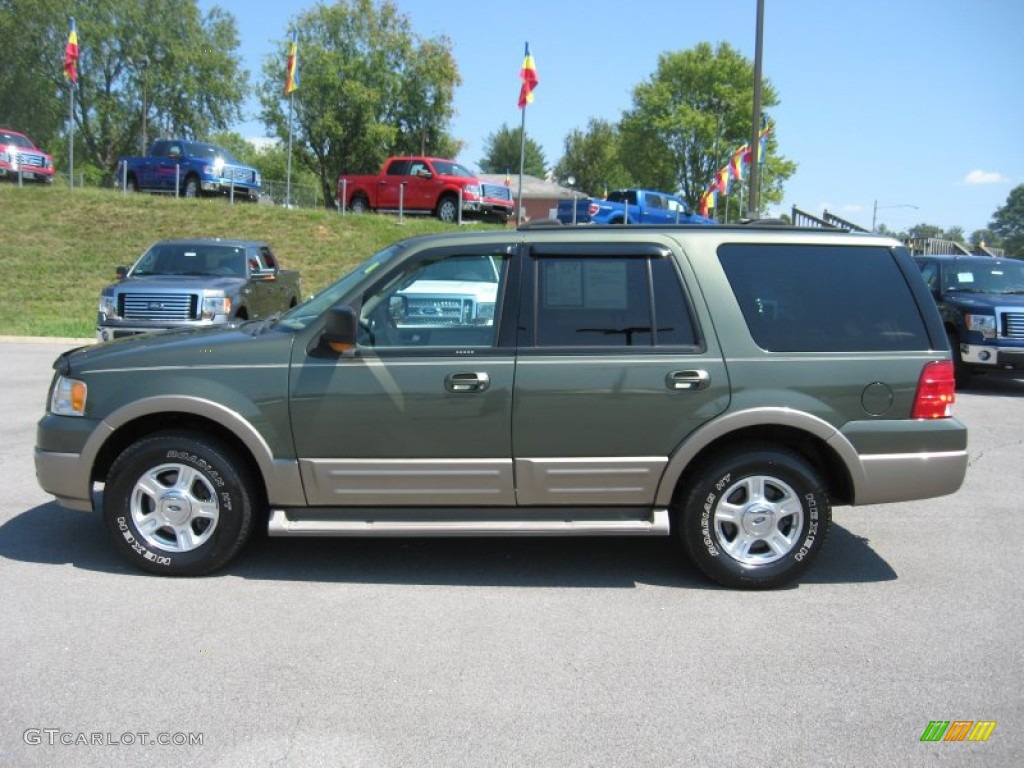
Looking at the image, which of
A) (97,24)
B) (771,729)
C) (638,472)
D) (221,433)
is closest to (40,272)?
(221,433)

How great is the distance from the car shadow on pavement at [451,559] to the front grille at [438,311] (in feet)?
4.50

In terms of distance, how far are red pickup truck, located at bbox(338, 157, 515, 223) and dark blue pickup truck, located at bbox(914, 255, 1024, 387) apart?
15073 mm

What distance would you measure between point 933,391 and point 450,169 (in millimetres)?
23404

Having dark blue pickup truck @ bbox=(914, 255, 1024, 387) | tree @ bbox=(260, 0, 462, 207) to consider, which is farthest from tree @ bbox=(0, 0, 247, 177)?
dark blue pickup truck @ bbox=(914, 255, 1024, 387)

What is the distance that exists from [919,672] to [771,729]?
907mm

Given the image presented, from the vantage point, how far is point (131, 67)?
184 feet

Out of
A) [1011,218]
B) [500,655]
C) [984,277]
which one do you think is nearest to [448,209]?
[984,277]

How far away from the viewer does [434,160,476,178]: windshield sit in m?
26.5

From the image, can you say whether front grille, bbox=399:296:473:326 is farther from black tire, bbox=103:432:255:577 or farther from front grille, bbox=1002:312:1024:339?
front grille, bbox=1002:312:1024:339

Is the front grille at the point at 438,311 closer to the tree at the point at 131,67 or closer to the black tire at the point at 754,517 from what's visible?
the black tire at the point at 754,517

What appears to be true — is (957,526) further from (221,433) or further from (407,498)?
(221,433)

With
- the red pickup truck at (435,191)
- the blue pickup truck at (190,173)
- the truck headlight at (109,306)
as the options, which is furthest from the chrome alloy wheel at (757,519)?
the blue pickup truck at (190,173)

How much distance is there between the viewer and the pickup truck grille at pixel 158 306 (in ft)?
38.9

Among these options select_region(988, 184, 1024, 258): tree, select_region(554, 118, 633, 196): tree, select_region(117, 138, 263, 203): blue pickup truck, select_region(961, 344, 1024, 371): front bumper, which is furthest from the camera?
select_region(988, 184, 1024, 258): tree
